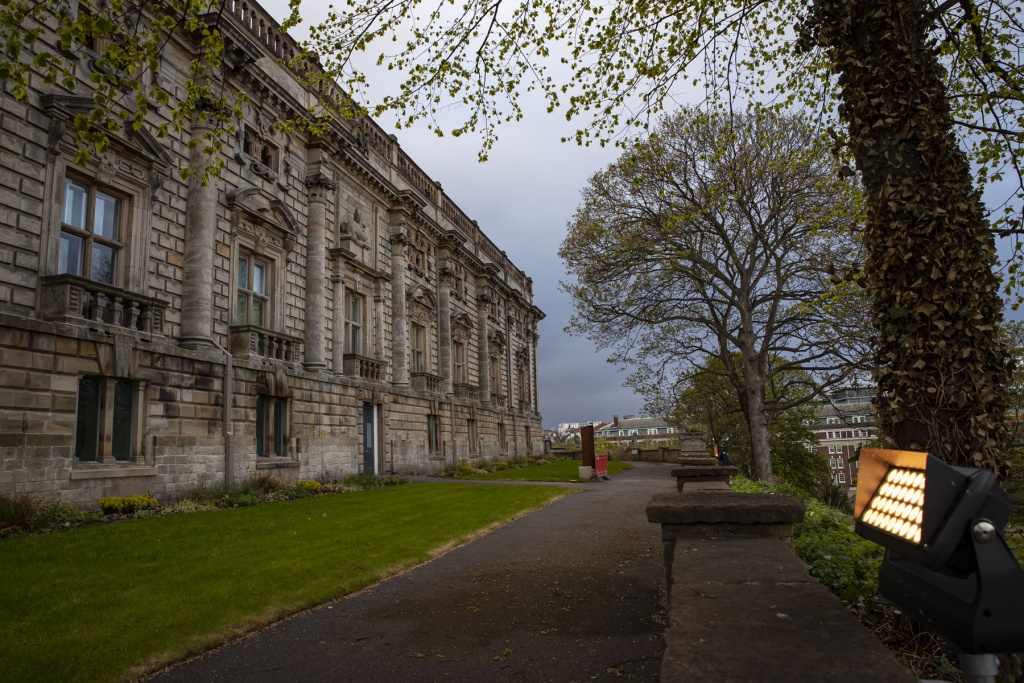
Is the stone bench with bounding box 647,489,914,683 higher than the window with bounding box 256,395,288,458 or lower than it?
lower

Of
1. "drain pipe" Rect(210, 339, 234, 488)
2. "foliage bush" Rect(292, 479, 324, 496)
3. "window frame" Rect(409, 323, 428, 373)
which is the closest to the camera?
"drain pipe" Rect(210, 339, 234, 488)

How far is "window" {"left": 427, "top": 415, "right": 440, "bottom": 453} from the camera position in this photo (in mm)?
29812

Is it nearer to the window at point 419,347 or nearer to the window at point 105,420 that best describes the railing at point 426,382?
the window at point 419,347

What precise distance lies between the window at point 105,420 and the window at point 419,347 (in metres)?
16.8

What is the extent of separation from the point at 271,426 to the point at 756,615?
57.1 ft

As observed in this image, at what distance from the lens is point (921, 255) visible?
4.66 meters

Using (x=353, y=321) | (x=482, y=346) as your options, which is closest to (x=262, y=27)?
(x=353, y=321)

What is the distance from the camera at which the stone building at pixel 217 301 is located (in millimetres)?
11562

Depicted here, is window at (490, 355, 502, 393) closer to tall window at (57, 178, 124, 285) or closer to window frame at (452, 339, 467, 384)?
window frame at (452, 339, 467, 384)

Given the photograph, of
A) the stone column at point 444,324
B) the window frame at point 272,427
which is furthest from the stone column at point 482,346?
the window frame at point 272,427

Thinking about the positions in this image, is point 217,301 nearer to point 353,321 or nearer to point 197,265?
point 197,265

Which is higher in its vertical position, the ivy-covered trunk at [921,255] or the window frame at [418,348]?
the window frame at [418,348]

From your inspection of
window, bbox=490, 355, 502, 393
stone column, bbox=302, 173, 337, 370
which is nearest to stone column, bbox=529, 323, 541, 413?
window, bbox=490, 355, 502, 393

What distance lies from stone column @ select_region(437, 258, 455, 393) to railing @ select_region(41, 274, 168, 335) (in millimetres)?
18612
